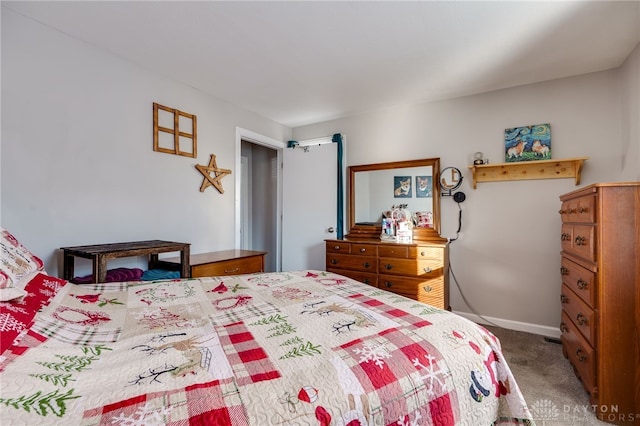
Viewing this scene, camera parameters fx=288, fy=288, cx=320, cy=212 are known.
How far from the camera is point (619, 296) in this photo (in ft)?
5.12

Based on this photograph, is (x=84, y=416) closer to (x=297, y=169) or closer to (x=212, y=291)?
(x=212, y=291)

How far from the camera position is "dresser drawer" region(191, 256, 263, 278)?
244 centimetres

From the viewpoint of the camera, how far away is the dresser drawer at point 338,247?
10.7ft

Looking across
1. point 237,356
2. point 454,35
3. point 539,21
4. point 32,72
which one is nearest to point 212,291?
point 237,356

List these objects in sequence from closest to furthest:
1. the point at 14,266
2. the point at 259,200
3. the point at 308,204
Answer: the point at 14,266 < the point at 308,204 < the point at 259,200

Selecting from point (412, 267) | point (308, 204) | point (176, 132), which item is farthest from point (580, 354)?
point (176, 132)

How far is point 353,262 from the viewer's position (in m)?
3.20

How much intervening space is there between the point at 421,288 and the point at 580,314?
47.1 inches

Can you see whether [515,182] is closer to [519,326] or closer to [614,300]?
[519,326]

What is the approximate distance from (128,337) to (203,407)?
51 centimetres

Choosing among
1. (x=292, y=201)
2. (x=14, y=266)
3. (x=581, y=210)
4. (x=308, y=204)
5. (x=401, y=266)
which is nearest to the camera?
(x=14, y=266)

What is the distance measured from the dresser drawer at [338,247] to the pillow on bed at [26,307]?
243 cm

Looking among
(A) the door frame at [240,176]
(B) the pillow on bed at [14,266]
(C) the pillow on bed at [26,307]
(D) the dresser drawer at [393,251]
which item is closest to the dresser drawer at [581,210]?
(D) the dresser drawer at [393,251]

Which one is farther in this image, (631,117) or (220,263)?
(220,263)
